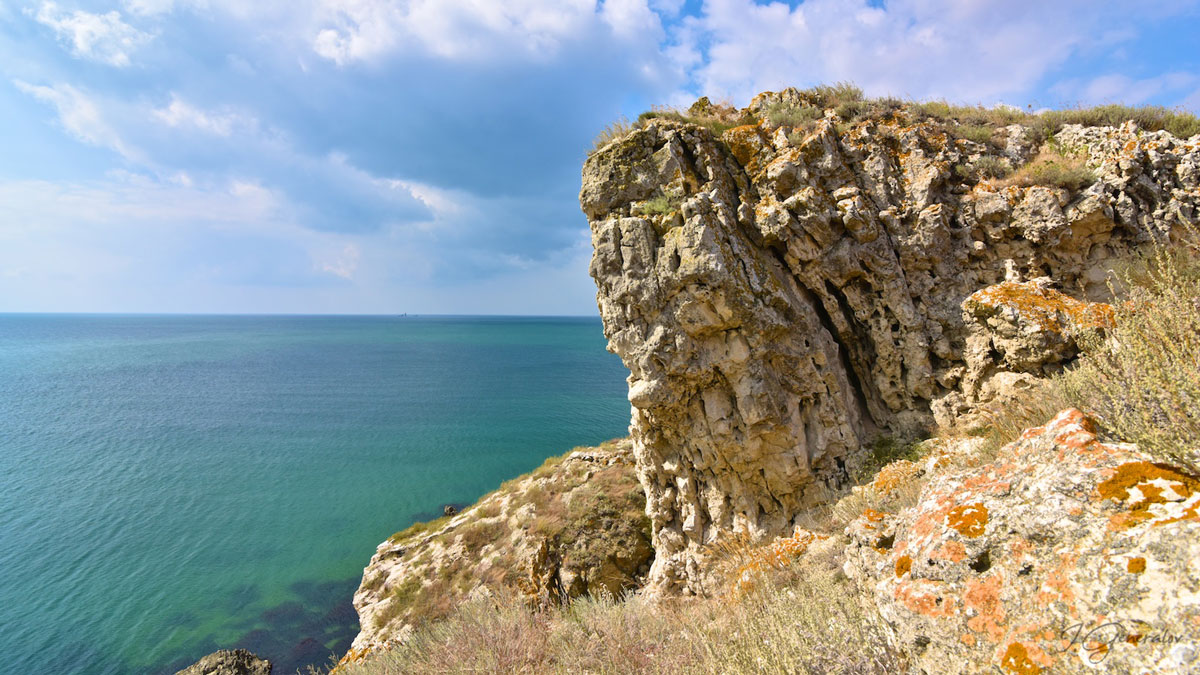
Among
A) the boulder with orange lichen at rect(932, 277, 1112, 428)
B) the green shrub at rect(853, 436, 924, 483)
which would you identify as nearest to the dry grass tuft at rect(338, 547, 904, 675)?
the green shrub at rect(853, 436, 924, 483)

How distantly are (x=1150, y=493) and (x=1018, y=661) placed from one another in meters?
1.35

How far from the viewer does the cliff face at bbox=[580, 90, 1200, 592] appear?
860 cm

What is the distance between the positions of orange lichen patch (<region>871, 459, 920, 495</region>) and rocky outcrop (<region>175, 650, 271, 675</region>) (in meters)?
20.0

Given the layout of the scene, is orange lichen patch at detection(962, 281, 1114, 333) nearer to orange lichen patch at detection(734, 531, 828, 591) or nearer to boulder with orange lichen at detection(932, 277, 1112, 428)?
boulder with orange lichen at detection(932, 277, 1112, 428)

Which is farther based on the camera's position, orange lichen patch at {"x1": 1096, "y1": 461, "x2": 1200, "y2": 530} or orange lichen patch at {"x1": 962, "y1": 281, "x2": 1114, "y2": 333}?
orange lichen patch at {"x1": 962, "y1": 281, "x2": 1114, "y2": 333}

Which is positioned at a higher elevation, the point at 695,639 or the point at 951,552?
the point at 951,552

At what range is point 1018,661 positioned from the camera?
249cm

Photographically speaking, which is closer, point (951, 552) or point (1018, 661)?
point (1018, 661)

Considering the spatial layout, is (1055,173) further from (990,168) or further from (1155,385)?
(1155,385)

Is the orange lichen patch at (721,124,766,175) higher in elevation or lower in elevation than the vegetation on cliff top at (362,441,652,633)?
higher

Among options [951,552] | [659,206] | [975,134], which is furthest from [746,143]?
[951,552]

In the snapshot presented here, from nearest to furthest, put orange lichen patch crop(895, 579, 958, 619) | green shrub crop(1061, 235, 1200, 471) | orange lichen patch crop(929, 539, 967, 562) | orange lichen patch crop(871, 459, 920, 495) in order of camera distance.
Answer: green shrub crop(1061, 235, 1200, 471)
orange lichen patch crop(895, 579, 958, 619)
orange lichen patch crop(929, 539, 967, 562)
orange lichen patch crop(871, 459, 920, 495)

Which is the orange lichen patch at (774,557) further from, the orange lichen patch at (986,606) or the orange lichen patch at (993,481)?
the orange lichen patch at (986,606)

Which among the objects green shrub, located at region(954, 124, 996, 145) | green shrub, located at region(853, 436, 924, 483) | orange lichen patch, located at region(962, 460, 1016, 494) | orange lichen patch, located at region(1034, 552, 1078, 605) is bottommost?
green shrub, located at region(853, 436, 924, 483)
